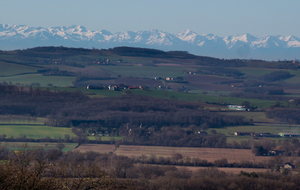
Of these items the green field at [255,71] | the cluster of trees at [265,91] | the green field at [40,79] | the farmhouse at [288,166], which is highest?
the green field at [255,71]

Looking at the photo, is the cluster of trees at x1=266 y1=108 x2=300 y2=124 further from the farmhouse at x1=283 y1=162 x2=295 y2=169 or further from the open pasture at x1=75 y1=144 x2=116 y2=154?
the open pasture at x1=75 y1=144 x2=116 y2=154

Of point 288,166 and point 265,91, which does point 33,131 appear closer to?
point 288,166

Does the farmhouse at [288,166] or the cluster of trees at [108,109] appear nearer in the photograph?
the farmhouse at [288,166]

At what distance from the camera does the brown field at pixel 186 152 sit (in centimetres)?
3509

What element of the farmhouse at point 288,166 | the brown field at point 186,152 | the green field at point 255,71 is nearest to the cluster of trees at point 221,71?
the green field at point 255,71

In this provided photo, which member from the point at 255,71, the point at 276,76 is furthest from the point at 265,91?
the point at 255,71

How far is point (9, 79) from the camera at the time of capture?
7631cm

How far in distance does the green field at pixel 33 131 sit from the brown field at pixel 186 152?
14.5 feet

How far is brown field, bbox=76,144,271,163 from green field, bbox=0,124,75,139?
4.43 metres

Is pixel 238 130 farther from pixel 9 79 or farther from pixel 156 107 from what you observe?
pixel 9 79

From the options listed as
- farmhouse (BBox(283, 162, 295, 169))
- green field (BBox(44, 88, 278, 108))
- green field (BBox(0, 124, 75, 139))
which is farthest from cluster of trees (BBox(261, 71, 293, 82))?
farmhouse (BBox(283, 162, 295, 169))

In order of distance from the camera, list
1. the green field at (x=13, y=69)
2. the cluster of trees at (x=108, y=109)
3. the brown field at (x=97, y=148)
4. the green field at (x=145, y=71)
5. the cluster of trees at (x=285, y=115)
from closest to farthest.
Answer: the brown field at (x=97, y=148), the cluster of trees at (x=108, y=109), the cluster of trees at (x=285, y=115), the green field at (x=13, y=69), the green field at (x=145, y=71)

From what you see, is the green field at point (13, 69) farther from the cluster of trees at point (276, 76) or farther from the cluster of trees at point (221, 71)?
the cluster of trees at point (276, 76)

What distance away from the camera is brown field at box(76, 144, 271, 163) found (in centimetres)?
3509
